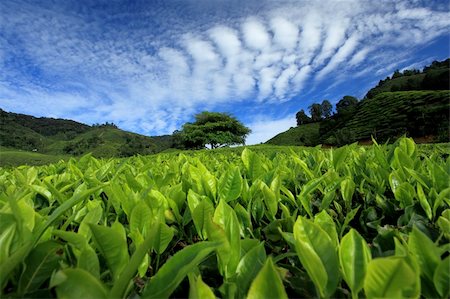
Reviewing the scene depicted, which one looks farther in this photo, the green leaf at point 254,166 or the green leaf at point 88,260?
the green leaf at point 254,166

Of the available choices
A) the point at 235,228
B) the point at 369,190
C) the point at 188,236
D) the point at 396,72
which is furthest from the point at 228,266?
the point at 396,72

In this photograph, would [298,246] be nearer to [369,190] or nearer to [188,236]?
[188,236]

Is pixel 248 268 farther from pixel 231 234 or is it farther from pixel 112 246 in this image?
pixel 112 246

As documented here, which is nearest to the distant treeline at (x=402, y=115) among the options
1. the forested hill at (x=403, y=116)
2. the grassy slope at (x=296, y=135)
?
the forested hill at (x=403, y=116)

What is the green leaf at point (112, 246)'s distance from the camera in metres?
0.74

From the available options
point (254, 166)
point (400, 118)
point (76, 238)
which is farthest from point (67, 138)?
point (76, 238)

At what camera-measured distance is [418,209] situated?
129 centimetres

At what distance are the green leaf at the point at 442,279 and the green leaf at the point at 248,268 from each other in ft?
1.27

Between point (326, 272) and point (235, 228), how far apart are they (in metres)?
0.27

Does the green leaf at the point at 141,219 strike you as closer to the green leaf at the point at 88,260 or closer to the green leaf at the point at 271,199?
the green leaf at the point at 88,260

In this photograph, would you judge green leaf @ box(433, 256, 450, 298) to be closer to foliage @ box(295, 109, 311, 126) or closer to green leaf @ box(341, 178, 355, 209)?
green leaf @ box(341, 178, 355, 209)

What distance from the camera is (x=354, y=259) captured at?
771 mm

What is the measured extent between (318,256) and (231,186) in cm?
72

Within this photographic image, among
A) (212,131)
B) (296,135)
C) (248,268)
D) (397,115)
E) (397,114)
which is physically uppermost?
(296,135)
